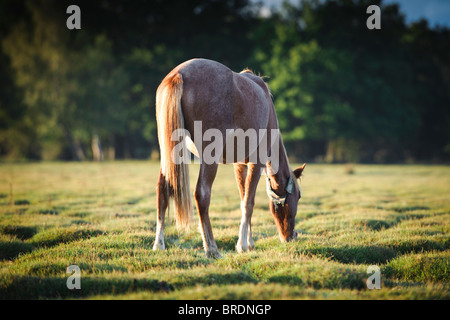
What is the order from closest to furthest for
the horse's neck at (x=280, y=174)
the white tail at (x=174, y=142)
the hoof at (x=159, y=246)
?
the white tail at (x=174, y=142) < the hoof at (x=159, y=246) < the horse's neck at (x=280, y=174)

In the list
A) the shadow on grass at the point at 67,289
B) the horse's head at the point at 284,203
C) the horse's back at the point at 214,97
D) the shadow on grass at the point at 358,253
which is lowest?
the shadow on grass at the point at 358,253

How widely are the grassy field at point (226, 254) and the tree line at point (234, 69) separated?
79.4 feet

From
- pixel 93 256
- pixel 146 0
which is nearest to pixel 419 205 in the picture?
pixel 93 256

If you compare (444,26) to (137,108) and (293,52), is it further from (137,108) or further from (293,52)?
(137,108)

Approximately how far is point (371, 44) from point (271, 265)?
1530 inches

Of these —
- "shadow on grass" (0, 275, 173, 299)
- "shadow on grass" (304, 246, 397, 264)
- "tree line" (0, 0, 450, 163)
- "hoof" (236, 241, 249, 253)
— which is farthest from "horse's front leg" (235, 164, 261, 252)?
"tree line" (0, 0, 450, 163)

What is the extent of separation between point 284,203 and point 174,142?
2482 millimetres

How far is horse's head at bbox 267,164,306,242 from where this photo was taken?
6172 millimetres

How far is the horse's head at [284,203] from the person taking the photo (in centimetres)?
617

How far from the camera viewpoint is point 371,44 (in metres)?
37.8

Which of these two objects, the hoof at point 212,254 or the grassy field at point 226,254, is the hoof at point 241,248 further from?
the hoof at point 212,254

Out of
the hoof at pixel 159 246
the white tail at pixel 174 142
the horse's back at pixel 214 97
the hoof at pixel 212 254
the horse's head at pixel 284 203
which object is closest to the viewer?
the white tail at pixel 174 142

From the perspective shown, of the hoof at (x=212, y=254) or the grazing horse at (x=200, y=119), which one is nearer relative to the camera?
the grazing horse at (x=200, y=119)

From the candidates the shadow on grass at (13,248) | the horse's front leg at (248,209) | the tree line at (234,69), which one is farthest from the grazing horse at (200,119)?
the tree line at (234,69)
